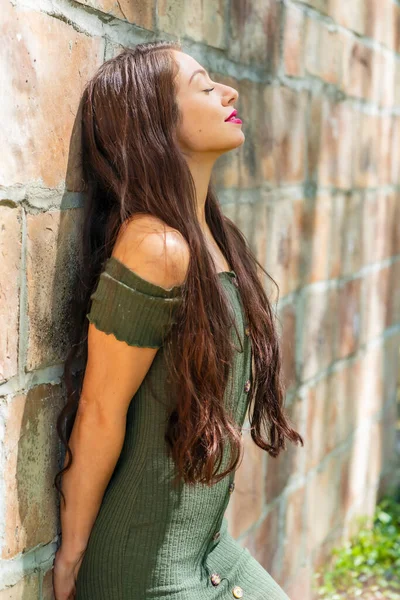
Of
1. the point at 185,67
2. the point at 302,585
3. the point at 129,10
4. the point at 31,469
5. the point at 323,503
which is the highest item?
the point at 129,10

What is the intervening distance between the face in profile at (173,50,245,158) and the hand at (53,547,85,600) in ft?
2.60

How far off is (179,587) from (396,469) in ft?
10.2

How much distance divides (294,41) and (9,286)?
1.68 m

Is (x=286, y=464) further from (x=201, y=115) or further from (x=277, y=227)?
(x=201, y=115)

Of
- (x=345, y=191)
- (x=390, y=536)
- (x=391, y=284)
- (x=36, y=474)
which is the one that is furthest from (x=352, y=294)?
(x=36, y=474)

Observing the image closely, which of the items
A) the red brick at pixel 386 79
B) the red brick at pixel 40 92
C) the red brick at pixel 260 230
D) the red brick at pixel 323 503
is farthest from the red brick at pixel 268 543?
the red brick at pixel 386 79

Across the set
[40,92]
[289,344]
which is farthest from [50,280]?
[289,344]

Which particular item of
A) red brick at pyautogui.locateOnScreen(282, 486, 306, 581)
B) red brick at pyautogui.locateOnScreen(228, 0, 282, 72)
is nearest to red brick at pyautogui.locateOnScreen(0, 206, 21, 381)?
red brick at pyautogui.locateOnScreen(228, 0, 282, 72)

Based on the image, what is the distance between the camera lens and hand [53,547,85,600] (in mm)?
1571

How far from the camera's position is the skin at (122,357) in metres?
1.45

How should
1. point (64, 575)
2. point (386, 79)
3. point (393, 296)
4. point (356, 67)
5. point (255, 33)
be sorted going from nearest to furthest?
point (64, 575)
point (255, 33)
point (356, 67)
point (386, 79)
point (393, 296)

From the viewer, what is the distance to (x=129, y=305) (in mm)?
1428

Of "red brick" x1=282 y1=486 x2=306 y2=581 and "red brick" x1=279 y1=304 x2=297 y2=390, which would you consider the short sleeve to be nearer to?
"red brick" x1=279 y1=304 x2=297 y2=390

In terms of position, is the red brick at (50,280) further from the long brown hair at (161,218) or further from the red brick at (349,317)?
the red brick at (349,317)
